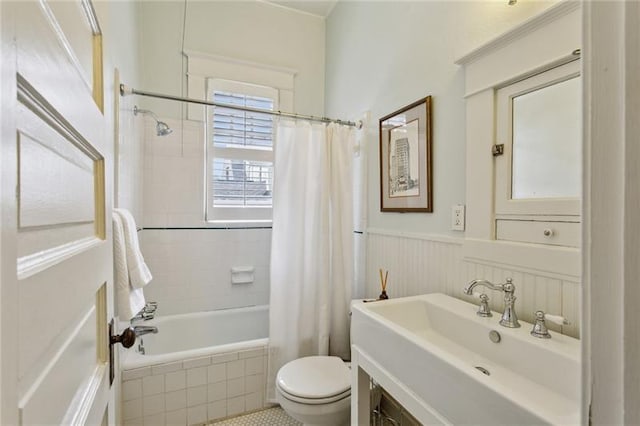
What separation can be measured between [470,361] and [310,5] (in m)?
2.79

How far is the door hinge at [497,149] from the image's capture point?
1.18 metres

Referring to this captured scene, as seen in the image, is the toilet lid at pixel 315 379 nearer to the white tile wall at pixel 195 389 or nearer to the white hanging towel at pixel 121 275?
the white tile wall at pixel 195 389

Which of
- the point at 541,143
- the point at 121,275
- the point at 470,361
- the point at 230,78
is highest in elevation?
the point at 230,78

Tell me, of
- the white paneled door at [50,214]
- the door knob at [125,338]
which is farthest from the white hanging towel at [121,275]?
the white paneled door at [50,214]

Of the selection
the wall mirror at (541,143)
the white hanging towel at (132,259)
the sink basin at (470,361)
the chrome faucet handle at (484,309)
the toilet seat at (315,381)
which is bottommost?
the toilet seat at (315,381)

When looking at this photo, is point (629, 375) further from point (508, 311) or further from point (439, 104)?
point (439, 104)

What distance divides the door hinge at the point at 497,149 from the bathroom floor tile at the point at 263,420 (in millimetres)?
1750

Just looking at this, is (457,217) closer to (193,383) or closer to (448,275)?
(448,275)

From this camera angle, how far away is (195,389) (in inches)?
68.3

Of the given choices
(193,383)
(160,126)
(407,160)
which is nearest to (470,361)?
(407,160)

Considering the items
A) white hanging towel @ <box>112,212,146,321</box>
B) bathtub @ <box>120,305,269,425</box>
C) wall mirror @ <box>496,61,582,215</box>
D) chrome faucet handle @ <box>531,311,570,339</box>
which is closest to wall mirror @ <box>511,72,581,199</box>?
wall mirror @ <box>496,61,582,215</box>

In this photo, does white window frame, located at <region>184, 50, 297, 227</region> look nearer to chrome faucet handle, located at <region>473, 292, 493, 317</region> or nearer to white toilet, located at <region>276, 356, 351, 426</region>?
white toilet, located at <region>276, 356, 351, 426</region>

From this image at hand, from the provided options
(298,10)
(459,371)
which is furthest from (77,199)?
(298,10)

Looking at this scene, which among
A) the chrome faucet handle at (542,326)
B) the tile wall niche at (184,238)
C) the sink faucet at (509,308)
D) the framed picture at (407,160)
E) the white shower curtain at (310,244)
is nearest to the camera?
the chrome faucet handle at (542,326)
